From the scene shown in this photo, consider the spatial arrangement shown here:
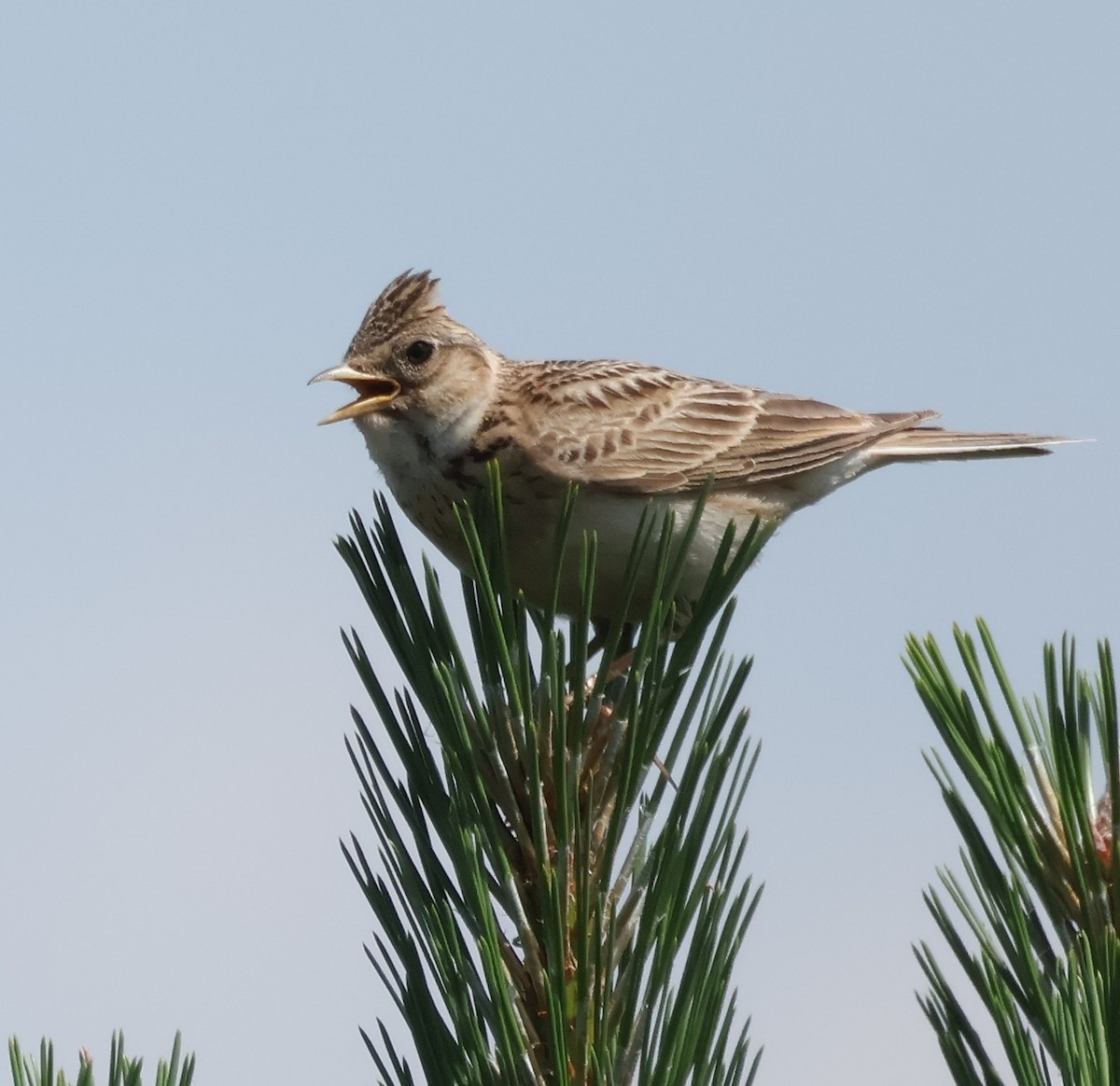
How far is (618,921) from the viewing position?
3.03 meters

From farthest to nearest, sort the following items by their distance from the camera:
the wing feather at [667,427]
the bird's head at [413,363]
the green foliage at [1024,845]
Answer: the bird's head at [413,363] → the wing feather at [667,427] → the green foliage at [1024,845]


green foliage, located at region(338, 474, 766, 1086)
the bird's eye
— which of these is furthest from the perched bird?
green foliage, located at region(338, 474, 766, 1086)

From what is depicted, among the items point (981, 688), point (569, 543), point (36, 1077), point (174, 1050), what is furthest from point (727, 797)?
point (569, 543)

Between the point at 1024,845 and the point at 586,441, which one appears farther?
the point at 586,441

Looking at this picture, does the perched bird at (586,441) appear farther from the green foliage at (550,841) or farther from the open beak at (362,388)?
the green foliage at (550,841)

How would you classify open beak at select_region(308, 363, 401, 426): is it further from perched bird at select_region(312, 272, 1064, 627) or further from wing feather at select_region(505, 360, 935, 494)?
wing feather at select_region(505, 360, 935, 494)

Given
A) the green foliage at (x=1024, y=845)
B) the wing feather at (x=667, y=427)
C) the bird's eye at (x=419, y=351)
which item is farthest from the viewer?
the bird's eye at (x=419, y=351)

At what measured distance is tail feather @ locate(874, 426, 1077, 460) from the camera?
8.35 meters

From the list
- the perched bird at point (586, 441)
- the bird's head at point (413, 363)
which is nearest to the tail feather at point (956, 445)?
the perched bird at point (586, 441)

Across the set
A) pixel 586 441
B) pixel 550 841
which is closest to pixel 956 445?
pixel 586 441

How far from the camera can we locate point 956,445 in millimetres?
8469

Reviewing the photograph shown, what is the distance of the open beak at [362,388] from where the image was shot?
6.73 m

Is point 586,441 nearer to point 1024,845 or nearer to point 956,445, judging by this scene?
point 956,445

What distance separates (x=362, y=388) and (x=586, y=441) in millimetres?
1158
